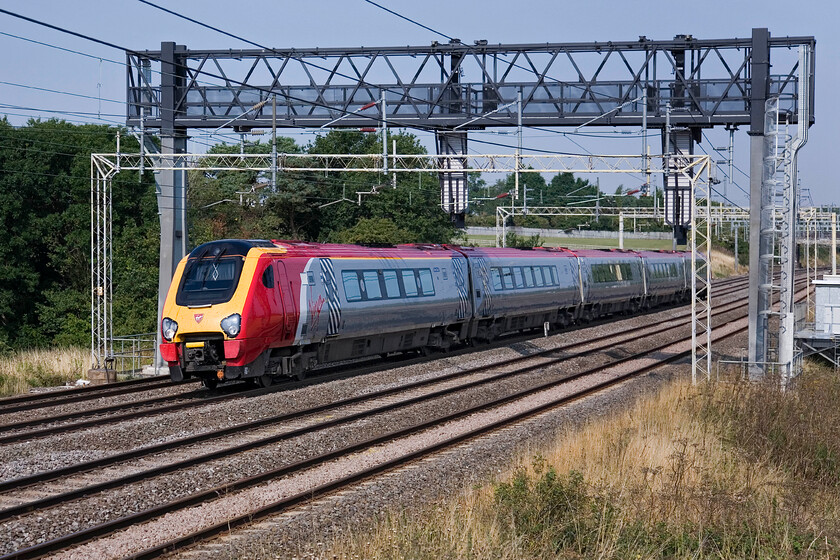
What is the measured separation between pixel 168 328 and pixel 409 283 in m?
6.90

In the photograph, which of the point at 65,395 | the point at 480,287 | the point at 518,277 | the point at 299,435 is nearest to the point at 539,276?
the point at 518,277

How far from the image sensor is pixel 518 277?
102 feet

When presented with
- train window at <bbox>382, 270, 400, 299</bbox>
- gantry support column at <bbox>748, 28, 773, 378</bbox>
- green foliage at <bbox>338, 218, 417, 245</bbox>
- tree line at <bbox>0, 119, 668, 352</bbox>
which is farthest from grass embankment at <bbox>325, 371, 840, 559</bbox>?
green foliage at <bbox>338, 218, 417, 245</bbox>

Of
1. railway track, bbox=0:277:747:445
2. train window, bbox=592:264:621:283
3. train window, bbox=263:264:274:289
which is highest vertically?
train window, bbox=263:264:274:289

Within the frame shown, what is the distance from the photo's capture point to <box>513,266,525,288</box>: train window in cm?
3093

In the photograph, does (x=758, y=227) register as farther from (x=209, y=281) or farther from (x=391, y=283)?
(x=209, y=281)

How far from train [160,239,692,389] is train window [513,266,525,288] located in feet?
0.21

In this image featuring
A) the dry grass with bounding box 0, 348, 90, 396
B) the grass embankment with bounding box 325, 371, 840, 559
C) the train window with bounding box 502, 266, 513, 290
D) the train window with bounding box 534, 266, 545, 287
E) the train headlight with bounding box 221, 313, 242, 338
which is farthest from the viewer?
the train window with bounding box 534, 266, 545, 287

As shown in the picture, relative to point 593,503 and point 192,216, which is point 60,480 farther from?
point 192,216

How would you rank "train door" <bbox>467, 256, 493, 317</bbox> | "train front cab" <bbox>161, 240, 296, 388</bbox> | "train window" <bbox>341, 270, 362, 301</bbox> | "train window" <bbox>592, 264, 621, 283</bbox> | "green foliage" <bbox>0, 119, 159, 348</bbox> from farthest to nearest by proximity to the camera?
"green foliage" <bbox>0, 119, 159, 348</bbox> → "train window" <bbox>592, 264, 621, 283</bbox> → "train door" <bbox>467, 256, 493, 317</bbox> → "train window" <bbox>341, 270, 362, 301</bbox> → "train front cab" <bbox>161, 240, 296, 388</bbox>

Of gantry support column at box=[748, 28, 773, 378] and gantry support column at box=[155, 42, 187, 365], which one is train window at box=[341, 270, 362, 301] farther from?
gantry support column at box=[748, 28, 773, 378]

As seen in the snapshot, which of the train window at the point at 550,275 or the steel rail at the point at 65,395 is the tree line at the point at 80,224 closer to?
the train window at the point at 550,275

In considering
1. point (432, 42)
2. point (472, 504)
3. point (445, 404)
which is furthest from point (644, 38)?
point (472, 504)

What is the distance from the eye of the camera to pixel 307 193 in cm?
5978
